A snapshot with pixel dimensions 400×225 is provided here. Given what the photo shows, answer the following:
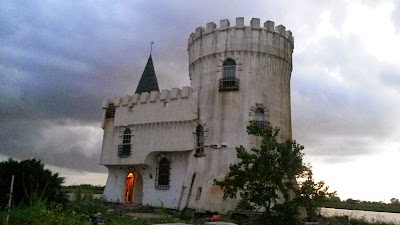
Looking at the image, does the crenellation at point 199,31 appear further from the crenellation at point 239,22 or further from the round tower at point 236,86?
the crenellation at point 239,22

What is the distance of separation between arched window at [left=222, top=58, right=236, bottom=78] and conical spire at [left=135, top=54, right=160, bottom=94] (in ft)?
28.5

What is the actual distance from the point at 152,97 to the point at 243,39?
26.6ft

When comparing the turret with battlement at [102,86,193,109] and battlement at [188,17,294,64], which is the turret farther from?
battlement at [102,86,193,109]

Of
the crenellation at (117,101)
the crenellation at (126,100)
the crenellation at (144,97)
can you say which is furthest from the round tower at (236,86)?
the crenellation at (117,101)

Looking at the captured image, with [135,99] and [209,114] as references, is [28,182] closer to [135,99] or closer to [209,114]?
[209,114]

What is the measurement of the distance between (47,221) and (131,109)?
20.7 meters

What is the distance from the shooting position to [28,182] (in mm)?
12523

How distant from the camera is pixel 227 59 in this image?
2469cm

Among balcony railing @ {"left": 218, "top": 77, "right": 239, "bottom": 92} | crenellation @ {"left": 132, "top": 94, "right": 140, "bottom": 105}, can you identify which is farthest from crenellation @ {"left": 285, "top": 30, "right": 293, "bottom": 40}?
crenellation @ {"left": 132, "top": 94, "right": 140, "bottom": 105}

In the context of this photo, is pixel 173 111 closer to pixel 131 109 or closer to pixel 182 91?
pixel 182 91

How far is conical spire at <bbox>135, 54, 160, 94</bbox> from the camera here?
103 feet

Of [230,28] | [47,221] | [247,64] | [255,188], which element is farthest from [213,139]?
[47,221]

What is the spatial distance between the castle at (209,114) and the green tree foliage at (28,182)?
1069 centimetres

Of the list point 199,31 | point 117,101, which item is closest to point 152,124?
point 117,101
